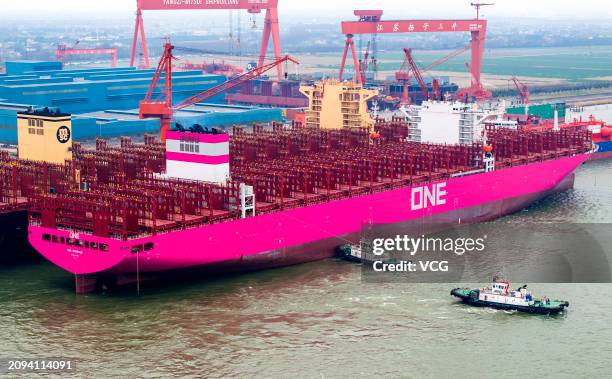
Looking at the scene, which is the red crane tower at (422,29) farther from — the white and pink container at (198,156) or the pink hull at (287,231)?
the white and pink container at (198,156)

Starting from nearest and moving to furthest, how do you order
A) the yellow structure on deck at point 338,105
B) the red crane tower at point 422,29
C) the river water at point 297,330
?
the river water at point 297,330
the yellow structure on deck at point 338,105
the red crane tower at point 422,29

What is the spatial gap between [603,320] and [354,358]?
35.4ft

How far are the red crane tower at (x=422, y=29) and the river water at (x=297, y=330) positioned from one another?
60.1 m

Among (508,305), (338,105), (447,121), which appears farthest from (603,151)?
(508,305)

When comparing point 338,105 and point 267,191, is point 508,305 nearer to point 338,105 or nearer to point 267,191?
point 267,191

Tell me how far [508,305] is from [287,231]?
1184 centimetres

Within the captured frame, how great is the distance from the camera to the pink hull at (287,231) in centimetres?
4453

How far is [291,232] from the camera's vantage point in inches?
1983

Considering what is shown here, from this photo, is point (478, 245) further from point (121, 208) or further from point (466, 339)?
point (121, 208)

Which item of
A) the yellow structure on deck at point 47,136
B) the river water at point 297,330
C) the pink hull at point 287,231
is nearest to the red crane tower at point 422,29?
the pink hull at point 287,231

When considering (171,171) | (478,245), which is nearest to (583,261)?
(478,245)

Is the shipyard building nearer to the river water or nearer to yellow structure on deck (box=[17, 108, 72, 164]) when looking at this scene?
yellow structure on deck (box=[17, 108, 72, 164])

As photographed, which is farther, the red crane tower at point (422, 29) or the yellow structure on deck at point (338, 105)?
the red crane tower at point (422, 29)

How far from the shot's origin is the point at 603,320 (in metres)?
41.8
